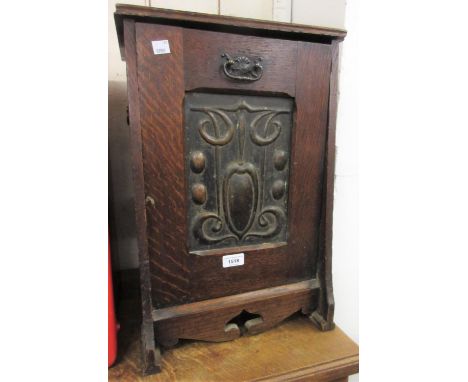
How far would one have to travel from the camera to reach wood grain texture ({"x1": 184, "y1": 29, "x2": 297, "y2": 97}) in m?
0.54

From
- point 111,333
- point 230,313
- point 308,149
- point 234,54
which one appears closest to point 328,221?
point 308,149

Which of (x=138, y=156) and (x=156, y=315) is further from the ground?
(x=138, y=156)

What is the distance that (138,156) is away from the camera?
0.54 m

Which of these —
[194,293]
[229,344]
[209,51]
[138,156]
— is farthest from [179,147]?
[229,344]

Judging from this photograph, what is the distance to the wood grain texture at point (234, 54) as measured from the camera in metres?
0.54

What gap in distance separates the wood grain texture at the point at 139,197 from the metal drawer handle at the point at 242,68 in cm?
17

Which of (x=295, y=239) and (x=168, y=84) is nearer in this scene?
(x=168, y=84)

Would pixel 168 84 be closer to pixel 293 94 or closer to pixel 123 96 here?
pixel 293 94

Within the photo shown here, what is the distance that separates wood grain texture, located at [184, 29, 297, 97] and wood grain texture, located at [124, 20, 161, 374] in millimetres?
96

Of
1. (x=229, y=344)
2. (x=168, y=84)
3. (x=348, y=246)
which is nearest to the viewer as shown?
(x=168, y=84)

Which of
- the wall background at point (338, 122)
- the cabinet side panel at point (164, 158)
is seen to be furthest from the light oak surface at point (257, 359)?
the wall background at point (338, 122)

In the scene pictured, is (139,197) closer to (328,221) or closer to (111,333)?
(111,333)

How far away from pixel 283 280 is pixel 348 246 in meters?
0.32

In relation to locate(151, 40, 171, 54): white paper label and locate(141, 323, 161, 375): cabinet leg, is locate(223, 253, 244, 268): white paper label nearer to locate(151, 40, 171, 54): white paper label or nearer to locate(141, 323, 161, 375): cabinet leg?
locate(141, 323, 161, 375): cabinet leg
